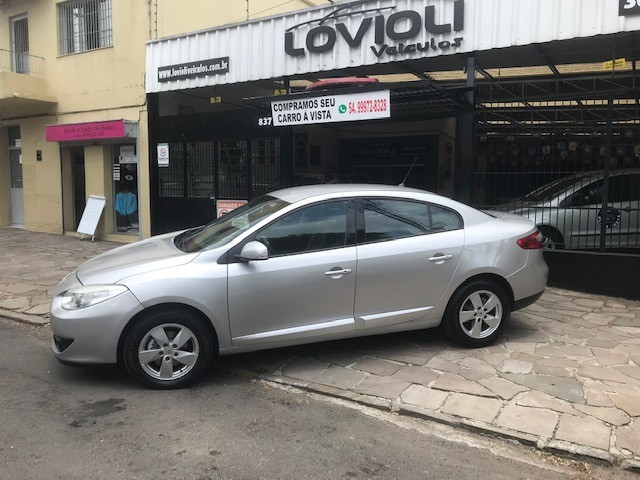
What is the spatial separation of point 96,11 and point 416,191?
1043 cm

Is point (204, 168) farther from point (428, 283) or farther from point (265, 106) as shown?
point (428, 283)

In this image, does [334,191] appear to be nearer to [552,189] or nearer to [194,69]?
[552,189]

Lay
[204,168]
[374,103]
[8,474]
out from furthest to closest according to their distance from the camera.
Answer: [204,168], [374,103], [8,474]

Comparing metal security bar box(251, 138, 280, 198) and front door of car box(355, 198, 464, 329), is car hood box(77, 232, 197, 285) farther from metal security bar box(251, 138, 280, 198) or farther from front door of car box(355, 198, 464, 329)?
metal security bar box(251, 138, 280, 198)

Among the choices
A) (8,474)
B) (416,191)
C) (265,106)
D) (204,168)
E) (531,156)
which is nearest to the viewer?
(8,474)

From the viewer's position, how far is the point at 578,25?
6621mm

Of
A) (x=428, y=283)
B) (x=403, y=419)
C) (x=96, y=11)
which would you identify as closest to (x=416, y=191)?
(x=428, y=283)

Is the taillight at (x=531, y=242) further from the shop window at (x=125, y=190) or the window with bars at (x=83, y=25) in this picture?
the window with bars at (x=83, y=25)

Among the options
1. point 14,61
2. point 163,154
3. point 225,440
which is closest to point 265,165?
point 163,154

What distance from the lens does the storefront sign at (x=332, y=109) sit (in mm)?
7551

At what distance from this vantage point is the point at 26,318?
6.26 metres

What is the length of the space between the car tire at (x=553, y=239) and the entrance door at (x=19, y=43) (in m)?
13.2

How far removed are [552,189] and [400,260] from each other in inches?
170

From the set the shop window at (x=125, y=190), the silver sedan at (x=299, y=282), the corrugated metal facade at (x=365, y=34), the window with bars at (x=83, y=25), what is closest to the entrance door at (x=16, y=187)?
the window with bars at (x=83, y=25)
